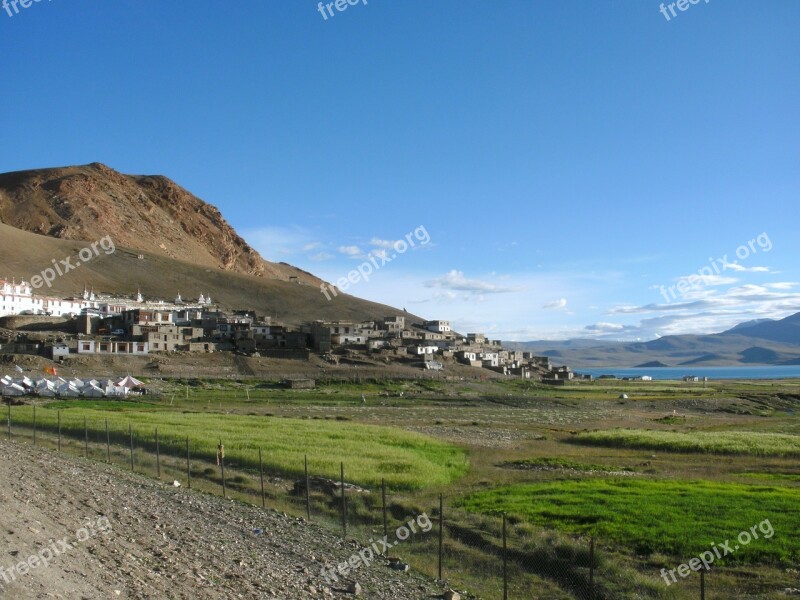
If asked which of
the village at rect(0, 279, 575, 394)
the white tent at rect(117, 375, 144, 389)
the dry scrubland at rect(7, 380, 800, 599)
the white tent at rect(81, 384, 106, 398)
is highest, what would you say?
the village at rect(0, 279, 575, 394)

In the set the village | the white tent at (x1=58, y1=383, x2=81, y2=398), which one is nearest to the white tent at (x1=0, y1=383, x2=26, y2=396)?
the white tent at (x1=58, y1=383, x2=81, y2=398)

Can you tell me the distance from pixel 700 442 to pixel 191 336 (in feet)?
279

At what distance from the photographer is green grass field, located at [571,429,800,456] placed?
1687 inches

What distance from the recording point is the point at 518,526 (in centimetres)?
2034

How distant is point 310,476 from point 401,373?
8056 cm

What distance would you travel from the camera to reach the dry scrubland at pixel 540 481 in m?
17.1

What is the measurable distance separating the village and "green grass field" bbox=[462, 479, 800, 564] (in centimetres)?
7567

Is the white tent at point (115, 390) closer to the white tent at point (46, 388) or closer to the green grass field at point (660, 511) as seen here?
the white tent at point (46, 388)

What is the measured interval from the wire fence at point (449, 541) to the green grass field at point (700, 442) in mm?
25314

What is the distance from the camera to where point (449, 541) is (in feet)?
63.3

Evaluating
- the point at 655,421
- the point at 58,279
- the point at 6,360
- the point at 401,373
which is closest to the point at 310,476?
the point at 655,421

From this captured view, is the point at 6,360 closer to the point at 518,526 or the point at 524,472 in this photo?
the point at 524,472

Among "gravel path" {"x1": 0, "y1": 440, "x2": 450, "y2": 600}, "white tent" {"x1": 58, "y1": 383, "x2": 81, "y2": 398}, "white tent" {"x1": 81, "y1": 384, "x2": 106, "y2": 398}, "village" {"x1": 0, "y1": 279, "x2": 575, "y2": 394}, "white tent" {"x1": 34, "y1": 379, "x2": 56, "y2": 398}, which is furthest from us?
"village" {"x1": 0, "y1": 279, "x2": 575, "y2": 394}

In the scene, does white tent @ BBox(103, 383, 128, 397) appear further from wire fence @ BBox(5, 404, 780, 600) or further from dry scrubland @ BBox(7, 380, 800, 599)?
wire fence @ BBox(5, 404, 780, 600)
